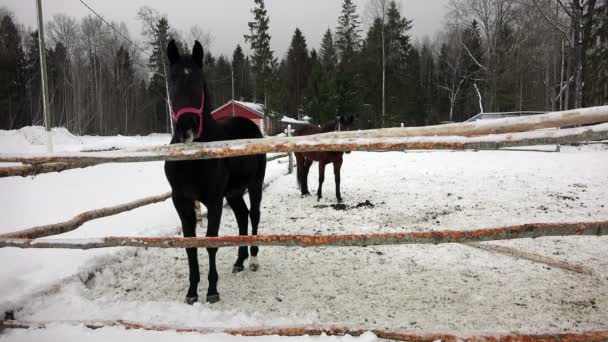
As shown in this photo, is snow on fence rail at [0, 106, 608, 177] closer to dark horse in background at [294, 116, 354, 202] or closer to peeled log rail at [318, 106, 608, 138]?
peeled log rail at [318, 106, 608, 138]

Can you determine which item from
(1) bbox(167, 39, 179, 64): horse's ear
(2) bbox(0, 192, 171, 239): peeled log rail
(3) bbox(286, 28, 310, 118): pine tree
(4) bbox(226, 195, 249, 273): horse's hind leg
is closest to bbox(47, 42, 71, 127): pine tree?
(3) bbox(286, 28, 310, 118): pine tree

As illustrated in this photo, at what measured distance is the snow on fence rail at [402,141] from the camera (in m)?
2.06

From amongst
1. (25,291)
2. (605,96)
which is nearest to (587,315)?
(25,291)

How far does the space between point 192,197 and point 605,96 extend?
22.1 m

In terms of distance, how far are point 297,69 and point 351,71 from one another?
1918cm

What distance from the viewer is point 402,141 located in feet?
7.14

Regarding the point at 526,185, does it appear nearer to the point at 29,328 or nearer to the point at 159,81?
the point at 29,328

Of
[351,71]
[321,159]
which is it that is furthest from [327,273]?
[351,71]

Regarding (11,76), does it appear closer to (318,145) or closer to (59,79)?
(59,79)

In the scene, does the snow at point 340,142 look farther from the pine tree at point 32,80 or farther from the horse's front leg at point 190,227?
the pine tree at point 32,80

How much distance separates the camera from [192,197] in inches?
121

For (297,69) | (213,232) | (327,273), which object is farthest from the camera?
(297,69)

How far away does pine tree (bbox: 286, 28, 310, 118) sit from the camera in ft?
162

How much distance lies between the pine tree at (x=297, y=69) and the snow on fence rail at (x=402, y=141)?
46.8 m
